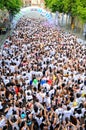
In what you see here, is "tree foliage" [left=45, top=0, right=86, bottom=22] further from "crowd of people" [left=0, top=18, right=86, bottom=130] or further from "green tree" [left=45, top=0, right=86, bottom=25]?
"crowd of people" [left=0, top=18, right=86, bottom=130]

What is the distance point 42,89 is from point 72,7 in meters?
42.2

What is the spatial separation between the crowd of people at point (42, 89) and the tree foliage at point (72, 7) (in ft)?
63.2

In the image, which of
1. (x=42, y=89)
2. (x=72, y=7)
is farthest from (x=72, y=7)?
(x=42, y=89)

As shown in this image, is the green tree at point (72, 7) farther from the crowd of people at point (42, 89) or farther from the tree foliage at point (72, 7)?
the crowd of people at point (42, 89)

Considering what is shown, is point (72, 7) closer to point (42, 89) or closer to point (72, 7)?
point (72, 7)

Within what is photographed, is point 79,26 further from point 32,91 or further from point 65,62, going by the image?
point 32,91

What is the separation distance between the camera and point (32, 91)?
19875mm

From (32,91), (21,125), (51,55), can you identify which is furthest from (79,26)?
(21,125)

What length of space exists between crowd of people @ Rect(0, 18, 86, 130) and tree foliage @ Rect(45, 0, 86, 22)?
19.3 meters

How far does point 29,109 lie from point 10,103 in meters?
1.21

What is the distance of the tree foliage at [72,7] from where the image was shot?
51.3 m

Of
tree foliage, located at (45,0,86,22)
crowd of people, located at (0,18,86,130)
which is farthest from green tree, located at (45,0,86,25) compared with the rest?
crowd of people, located at (0,18,86,130)

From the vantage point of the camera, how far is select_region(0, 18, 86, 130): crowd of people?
636 inches

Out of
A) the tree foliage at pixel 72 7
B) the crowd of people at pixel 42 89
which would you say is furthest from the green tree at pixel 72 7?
the crowd of people at pixel 42 89
